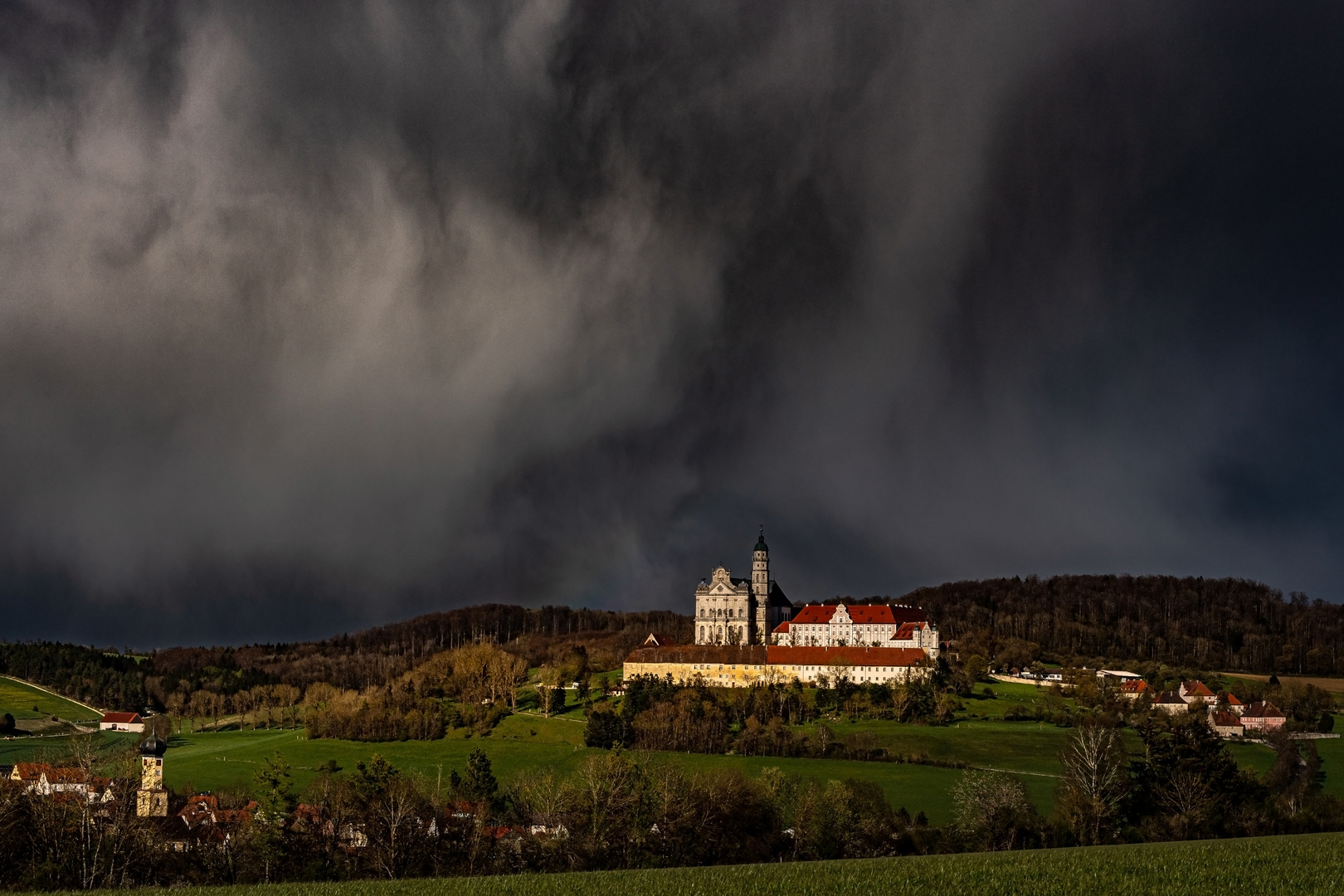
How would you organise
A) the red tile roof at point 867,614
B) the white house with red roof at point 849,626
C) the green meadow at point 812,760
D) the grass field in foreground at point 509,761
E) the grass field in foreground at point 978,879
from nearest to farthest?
1. the grass field in foreground at point 978,879
2. the grass field in foreground at point 509,761
3. the green meadow at point 812,760
4. the white house with red roof at point 849,626
5. the red tile roof at point 867,614

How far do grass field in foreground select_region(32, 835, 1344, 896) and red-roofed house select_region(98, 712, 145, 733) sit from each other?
151272 mm

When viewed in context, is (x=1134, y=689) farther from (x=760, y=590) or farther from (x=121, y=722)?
(x=121, y=722)

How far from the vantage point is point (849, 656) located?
472 ft

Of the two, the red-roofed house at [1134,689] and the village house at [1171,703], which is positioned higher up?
the red-roofed house at [1134,689]

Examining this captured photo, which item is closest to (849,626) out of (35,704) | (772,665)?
(772,665)

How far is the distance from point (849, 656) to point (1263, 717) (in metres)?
48.2

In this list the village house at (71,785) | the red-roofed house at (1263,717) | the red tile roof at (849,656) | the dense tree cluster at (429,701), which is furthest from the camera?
the red tile roof at (849,656)

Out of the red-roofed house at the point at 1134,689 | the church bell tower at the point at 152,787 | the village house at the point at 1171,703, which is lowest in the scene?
the church bell tower at the point at 152,787

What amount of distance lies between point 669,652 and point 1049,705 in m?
53.7

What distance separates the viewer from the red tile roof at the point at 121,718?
167250 millimetres

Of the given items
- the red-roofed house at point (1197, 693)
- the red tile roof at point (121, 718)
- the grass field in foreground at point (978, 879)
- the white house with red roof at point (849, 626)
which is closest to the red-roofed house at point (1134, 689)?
the red-roofed house at point (1197, 693)

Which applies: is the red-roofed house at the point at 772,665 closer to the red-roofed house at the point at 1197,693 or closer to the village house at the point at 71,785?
the red-roofed house at the point at 1197,693

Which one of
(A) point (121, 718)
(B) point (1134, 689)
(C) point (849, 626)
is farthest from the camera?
(A) point (121, 718)

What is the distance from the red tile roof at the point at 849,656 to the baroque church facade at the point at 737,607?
66.0ft
